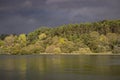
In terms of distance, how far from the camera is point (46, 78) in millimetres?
54688

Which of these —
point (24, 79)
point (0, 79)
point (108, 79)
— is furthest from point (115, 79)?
point (0, 79)

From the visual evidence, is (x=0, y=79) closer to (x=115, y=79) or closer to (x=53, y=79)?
(x=53, y=79)

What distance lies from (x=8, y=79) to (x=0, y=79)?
139cm

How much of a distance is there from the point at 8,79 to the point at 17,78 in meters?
1.63

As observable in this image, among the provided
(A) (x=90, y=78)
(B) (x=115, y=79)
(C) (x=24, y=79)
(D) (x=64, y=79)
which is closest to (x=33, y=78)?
(C) (x=24, y=79)

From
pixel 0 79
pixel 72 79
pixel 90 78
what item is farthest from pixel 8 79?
pixel 90 78

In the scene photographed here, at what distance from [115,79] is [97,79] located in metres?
3.16

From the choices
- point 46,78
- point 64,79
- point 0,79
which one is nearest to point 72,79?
point 64,79

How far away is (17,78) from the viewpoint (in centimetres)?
5447

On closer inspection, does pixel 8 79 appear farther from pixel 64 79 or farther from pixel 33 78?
pixel 64 79

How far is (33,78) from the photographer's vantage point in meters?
54.2

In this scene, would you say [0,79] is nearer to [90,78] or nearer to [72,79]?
[72,79]

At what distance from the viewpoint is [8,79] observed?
53.8m

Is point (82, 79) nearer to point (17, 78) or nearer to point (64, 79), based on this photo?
point (64, 79)
